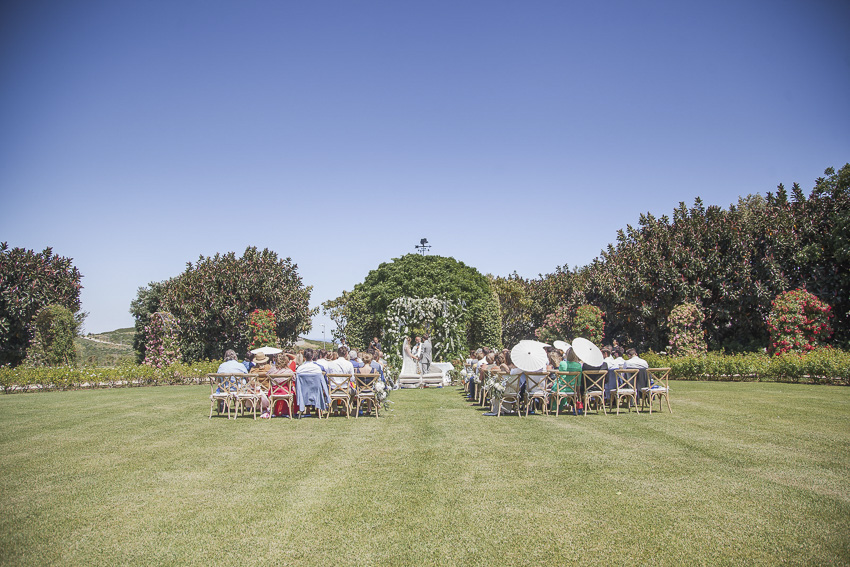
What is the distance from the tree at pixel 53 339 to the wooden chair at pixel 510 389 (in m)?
21.4

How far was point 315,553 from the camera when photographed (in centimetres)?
427

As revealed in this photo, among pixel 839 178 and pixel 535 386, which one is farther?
pixel 839 178

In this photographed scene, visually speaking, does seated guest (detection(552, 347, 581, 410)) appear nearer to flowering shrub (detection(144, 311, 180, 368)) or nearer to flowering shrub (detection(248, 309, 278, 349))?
flowering shrub (detection(248, 309, 278, 349))

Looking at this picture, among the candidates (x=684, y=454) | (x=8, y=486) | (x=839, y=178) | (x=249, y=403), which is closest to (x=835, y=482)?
(x=684, y=454)

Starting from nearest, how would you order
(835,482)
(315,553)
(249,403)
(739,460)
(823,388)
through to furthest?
(315,553)
(835,482)
(739,460)
(249,403)
(823,388)

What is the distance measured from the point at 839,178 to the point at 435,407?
2283 centimetres

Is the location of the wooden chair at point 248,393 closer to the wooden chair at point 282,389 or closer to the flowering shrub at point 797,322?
the wooden chair at point 282,389

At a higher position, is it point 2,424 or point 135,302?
point 135,302

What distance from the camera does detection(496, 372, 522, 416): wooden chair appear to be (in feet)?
36.0

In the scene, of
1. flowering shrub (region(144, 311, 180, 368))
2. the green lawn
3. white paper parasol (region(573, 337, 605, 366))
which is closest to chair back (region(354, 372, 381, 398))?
the green lawn

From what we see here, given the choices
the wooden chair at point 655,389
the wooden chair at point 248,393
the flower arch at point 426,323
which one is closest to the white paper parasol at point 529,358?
the wooden chair at point 655,389

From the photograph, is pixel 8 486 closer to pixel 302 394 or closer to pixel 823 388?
pixel 302 394

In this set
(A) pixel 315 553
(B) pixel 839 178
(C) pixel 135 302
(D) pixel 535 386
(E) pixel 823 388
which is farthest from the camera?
(C) pixel 135 302

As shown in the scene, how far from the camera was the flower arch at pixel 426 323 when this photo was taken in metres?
20.7
